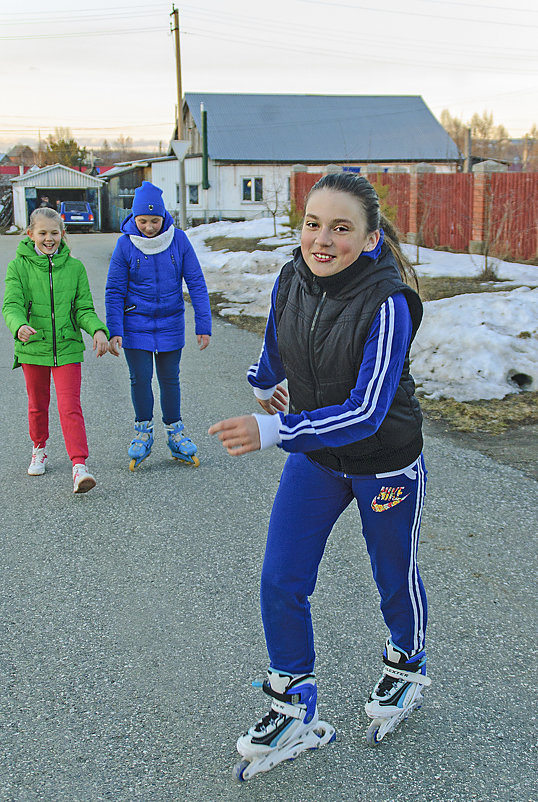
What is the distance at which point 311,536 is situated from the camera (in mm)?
2631

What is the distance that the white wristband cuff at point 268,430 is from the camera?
2287mm

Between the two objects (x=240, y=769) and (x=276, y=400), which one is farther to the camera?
(x=276, y=400)

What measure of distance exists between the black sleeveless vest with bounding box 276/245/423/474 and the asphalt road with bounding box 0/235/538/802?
1.04 metres

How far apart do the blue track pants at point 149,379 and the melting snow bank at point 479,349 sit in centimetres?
285

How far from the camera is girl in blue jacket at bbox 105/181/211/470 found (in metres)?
5.52

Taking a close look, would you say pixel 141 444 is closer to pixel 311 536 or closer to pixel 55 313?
pixel 55 313

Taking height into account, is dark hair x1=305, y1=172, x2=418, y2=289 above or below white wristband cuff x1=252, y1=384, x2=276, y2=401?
above

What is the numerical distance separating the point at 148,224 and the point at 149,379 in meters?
1.08

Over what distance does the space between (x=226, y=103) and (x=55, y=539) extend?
4533 cm

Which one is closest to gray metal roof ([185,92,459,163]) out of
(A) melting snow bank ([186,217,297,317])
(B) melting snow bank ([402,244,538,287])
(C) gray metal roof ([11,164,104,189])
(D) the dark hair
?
(C) gray metal roof ([11,164,104,189])

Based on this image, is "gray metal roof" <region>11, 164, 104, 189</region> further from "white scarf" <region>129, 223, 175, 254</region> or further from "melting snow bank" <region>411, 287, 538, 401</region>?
"white scarf" <region>129, 223, 175, 254</region>

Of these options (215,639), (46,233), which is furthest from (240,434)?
(46,233)

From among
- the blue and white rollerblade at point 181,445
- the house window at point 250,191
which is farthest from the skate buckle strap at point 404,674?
the house window at point 250,191

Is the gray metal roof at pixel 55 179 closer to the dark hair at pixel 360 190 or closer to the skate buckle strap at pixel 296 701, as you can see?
the dark hair at pixel 360 190
